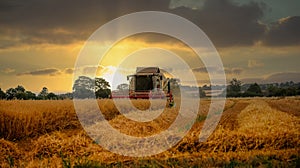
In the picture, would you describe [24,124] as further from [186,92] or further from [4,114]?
[186,92]

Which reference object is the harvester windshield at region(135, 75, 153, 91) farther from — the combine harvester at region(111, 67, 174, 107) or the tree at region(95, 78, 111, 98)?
the tree at region(95, 78, 111, 98)

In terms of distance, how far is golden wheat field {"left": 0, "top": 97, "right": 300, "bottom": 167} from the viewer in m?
9.61

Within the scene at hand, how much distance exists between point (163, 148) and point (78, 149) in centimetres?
207

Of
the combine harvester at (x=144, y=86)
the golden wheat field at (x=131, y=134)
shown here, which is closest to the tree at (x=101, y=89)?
the combine harvester at (x=144, y=86)

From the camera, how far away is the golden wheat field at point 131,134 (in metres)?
9.61

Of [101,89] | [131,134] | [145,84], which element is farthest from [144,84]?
[131,134]

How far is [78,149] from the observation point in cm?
1111

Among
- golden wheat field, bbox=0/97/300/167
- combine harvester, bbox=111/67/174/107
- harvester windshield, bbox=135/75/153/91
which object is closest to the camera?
golden wheat field, bbox=0/97/300/167

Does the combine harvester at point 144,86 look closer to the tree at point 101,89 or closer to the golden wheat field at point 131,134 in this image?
the tree at point 101,89

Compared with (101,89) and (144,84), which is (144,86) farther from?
(101,89)

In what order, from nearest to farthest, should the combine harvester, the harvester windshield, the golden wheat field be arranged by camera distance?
1. the golden wheat field
2. the combine harvester
3. the harvester windshield

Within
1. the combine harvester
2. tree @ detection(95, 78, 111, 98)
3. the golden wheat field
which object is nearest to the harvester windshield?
the combine harvester

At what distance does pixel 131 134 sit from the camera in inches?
478

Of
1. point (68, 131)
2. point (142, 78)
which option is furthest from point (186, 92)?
point (68, 131)
